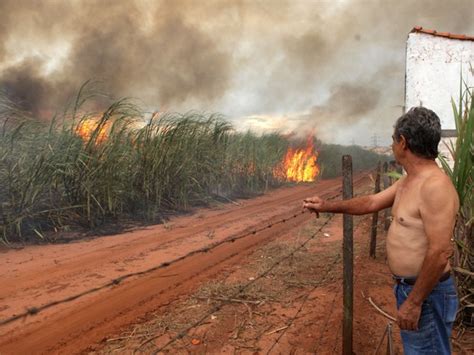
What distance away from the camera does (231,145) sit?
12.6m

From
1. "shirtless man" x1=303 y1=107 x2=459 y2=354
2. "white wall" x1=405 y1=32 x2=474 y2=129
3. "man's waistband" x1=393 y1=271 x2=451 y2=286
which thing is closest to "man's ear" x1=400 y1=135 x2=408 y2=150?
"shirtless man" x1=303 y1=107 x2=459 y2=354

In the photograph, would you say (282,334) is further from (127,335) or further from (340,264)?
(340,264)

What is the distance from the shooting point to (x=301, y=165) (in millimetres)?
19750

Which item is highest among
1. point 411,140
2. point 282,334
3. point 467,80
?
point 467,80

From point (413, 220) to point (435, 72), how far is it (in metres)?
5.49

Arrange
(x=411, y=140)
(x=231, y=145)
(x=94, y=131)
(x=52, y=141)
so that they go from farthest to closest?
(x=231, y=145) < (x=94, y=131) < (x=52, y=141) < (x=411, y=140)

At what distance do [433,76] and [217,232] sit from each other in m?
4.56

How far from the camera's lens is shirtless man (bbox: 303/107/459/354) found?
1760 millimetres

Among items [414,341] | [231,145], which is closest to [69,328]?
[414,341]

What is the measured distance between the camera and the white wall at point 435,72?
645cm

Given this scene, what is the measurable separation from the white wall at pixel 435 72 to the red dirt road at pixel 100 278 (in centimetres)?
347

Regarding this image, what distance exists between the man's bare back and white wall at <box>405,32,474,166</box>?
5034 mm

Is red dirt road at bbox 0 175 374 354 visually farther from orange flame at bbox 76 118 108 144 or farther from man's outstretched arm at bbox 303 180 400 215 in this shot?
man's outstretched arm at bbox 303 180 400 215

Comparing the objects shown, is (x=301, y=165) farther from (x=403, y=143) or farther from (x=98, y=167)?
(x=403, y=143)
